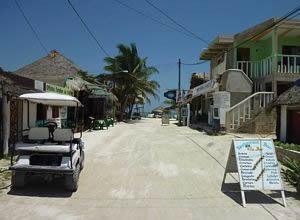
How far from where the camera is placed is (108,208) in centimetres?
590

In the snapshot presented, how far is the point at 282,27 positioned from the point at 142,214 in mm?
17869

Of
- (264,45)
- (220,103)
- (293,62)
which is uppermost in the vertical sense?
(264,45)

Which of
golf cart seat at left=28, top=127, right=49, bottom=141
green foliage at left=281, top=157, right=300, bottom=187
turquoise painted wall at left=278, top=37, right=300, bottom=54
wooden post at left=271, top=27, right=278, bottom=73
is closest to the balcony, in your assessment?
wooden post at left=271, top=27, right=278, bottom=73

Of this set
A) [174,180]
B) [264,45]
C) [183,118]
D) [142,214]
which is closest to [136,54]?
[183,118]

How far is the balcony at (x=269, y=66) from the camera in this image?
65.8 ft

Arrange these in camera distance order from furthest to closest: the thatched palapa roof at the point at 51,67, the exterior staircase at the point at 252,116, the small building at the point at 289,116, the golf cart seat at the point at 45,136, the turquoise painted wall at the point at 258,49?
the thatched palapa roof at the point at 51,67 < the turquoise painted wall at the point at 258,49 < the exterior staircase at the point at 252,116 < the small building at the point at 289,116 < the golf cart seat at the point at 45,136

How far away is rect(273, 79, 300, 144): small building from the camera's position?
12.1 meters

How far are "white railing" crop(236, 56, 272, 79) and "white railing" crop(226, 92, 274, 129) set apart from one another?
2401mm

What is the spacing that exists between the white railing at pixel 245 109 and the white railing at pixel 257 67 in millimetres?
2401

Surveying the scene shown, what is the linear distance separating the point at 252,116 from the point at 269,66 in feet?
14.3

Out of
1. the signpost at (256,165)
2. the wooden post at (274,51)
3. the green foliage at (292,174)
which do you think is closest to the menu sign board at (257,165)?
the signpost at (256,165)

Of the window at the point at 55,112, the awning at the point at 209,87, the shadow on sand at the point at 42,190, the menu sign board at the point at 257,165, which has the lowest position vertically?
the shadow on sand at the point at 42,190

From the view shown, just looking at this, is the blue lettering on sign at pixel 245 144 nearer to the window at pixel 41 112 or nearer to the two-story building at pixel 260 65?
the two-story building at pixel 260 65

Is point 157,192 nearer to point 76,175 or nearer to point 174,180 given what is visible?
point 174,180
